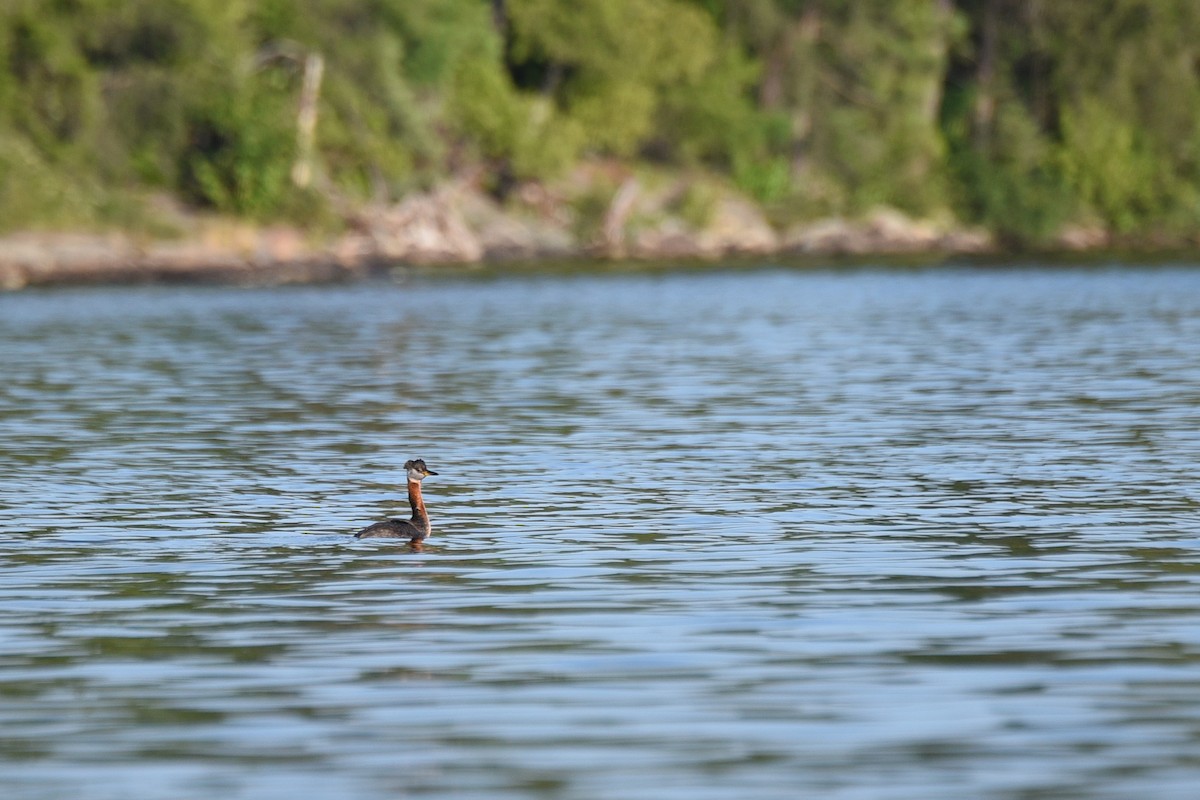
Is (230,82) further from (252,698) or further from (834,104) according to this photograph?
(252,698)

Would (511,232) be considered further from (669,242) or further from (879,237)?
(879,237)

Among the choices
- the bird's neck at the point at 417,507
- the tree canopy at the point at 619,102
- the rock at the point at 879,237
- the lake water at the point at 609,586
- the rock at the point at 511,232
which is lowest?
the rock at the point at 879,237

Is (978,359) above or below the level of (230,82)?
below

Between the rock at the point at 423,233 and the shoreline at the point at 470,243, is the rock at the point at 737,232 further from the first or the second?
the rock at the point at 423,233

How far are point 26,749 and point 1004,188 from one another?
107 metres

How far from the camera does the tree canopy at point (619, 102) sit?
76250 millimetres

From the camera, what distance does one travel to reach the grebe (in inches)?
691

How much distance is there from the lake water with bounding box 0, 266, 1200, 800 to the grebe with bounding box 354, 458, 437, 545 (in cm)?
20

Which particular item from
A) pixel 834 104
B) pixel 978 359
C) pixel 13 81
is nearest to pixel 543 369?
pixel 978 359

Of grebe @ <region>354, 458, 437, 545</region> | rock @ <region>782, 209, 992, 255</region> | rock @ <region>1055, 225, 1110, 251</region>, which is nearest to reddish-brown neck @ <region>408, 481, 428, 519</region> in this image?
grebe @ <region>354, 458, 437, 545</region>

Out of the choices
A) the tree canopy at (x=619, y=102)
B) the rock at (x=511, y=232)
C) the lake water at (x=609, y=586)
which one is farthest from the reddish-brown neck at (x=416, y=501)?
the rock at (x=511, y=232)

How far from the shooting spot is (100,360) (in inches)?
1610

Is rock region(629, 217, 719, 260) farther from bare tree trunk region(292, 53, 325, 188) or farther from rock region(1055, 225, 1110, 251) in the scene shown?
rock region(1055, 225, 1110, 251)

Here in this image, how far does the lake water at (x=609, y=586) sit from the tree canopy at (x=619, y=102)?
41.5m
